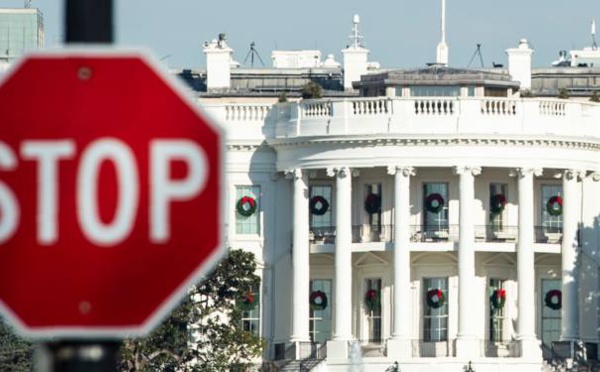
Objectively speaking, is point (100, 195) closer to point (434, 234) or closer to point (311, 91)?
point (434, 234)

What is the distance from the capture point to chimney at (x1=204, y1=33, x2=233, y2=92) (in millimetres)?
129500

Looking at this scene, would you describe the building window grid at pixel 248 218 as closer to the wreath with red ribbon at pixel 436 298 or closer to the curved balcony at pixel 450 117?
the curved balcony at pixel 450 117

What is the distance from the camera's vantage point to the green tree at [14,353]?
310 feet

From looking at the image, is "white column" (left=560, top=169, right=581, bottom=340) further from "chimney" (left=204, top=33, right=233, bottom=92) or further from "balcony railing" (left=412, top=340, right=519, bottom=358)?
"chimney" (left=204, top=33, right=233, bottom=92)

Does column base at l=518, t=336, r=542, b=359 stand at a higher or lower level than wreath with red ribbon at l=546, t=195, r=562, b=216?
lower

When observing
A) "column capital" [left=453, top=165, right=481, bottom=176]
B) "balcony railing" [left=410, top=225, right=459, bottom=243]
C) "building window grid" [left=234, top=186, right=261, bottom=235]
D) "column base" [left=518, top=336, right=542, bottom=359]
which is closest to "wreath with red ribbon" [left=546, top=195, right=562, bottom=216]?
"column capital" [left=453, top=165, right=481, bottom=176]

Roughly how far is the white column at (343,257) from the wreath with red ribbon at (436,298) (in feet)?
11.0

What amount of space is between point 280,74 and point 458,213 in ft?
60.9

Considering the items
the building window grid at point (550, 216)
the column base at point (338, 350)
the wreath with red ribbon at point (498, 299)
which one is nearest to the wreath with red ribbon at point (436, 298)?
the wreath with red ribbon at point (498, 299)

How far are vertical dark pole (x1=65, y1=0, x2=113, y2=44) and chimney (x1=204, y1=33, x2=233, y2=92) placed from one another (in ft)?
386

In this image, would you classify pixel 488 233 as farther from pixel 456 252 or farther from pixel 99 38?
pixel 99 38

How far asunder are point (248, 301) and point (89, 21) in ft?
332

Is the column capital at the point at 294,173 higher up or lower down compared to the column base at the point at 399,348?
higher up

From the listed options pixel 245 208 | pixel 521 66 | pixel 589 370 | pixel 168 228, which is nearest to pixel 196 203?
pixel 168 228
